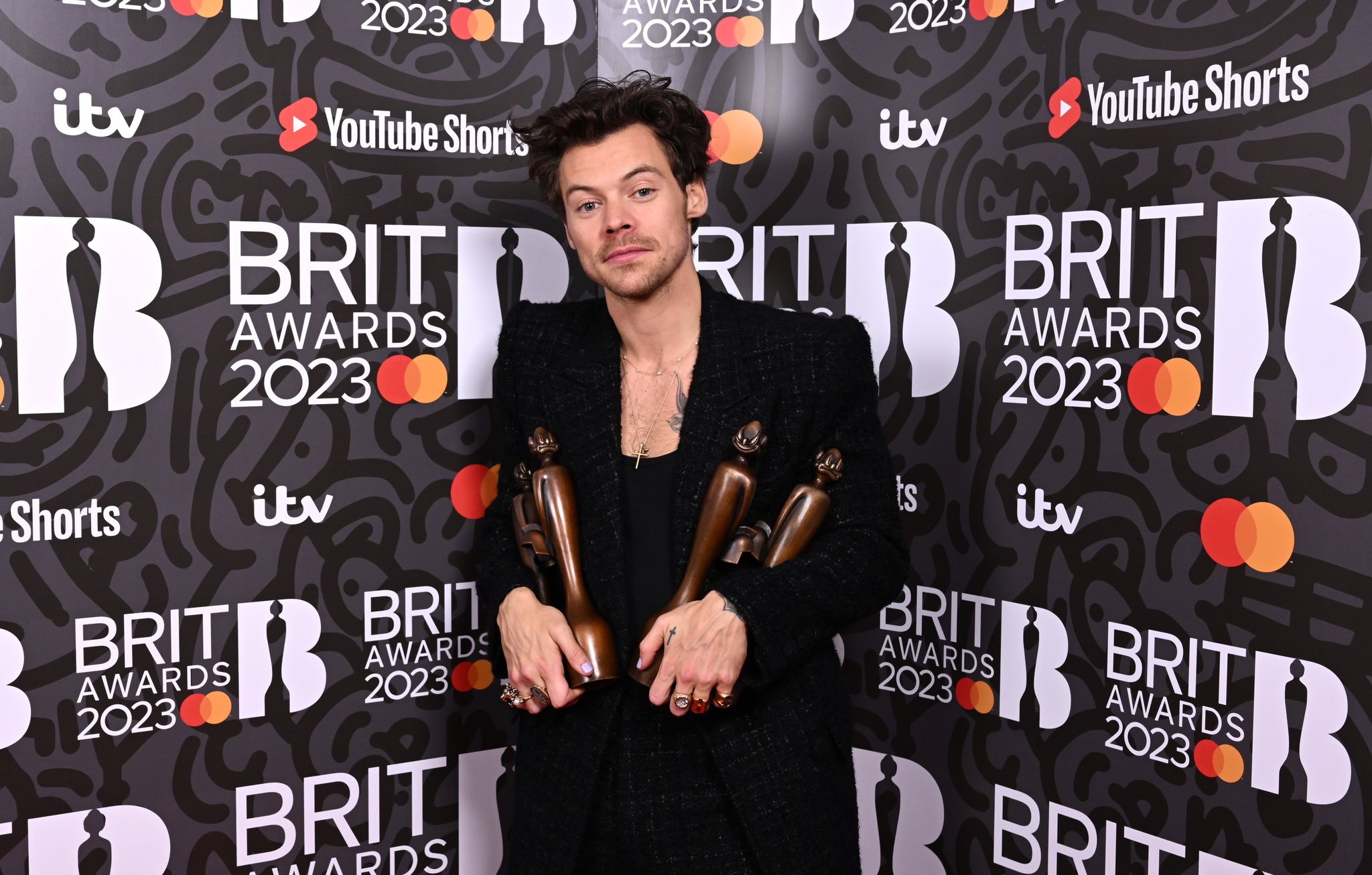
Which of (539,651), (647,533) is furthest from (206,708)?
(647,533)

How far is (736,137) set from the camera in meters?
2.41

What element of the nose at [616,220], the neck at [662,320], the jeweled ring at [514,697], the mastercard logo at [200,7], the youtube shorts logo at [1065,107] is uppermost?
the mastercard logo at [200,7]

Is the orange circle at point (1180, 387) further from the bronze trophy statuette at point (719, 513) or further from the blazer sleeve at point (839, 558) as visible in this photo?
the bronze trophy statuette at point (719, 513)

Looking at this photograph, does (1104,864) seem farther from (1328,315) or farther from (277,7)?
(277,7)

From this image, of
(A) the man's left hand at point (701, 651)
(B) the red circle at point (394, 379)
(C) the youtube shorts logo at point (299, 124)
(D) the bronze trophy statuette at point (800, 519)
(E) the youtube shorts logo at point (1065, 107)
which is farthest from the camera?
(B) the red circle at point (394, 379)

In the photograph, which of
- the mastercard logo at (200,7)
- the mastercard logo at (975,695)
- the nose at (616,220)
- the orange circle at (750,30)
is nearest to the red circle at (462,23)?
the mastercard logo at (200,7)

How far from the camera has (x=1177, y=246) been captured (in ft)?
6.23

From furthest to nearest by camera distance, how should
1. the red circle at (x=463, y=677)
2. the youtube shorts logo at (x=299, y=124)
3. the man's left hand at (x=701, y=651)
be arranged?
the red circle at (x=463, y=677) → the youtube shorts logo at (x=299, y=124) → the man's left hand at (x=701, y=651)

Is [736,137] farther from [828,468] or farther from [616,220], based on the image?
[828,468]

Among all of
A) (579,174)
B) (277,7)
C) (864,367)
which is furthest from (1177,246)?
(277,7)

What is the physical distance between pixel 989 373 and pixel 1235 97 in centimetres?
62

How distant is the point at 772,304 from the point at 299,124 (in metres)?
1.00

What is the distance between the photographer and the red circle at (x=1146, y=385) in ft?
6.37

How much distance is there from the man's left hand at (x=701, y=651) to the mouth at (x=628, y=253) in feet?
1.73
